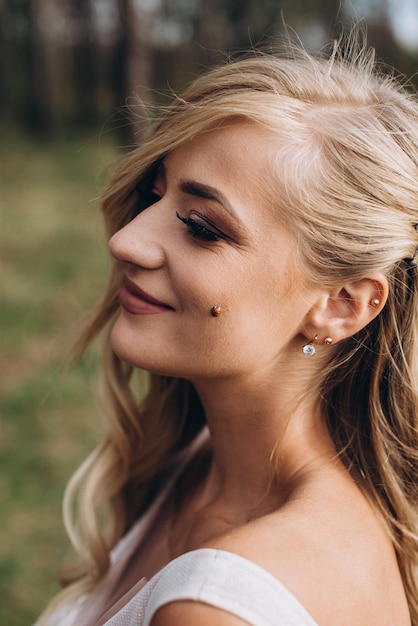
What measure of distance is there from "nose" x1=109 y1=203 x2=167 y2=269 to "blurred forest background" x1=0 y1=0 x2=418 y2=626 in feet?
1.75

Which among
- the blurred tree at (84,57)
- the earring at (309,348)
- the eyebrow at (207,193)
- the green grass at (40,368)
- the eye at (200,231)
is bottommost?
the green grass at (40,368)

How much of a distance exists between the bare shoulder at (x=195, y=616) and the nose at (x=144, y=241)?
87cm

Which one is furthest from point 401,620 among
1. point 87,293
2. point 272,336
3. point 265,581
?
point 87,293

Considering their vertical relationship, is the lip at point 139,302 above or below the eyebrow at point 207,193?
below

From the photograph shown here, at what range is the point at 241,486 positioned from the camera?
2182mm

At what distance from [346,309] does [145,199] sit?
756 mm

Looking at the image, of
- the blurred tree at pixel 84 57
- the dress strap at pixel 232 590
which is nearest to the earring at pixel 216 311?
the dress strap at pixel 232 590

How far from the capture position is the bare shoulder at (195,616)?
1.38 m

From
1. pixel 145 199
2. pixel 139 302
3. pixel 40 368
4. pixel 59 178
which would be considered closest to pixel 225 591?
pixel 139 302

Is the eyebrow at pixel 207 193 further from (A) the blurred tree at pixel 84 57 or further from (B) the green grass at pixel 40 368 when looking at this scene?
(A) the blurred tree at pixel 84 57

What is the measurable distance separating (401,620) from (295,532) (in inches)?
16.6

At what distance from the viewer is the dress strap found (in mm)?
1404

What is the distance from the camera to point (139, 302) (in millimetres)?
1976

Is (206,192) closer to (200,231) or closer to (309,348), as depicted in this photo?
(200,231)
